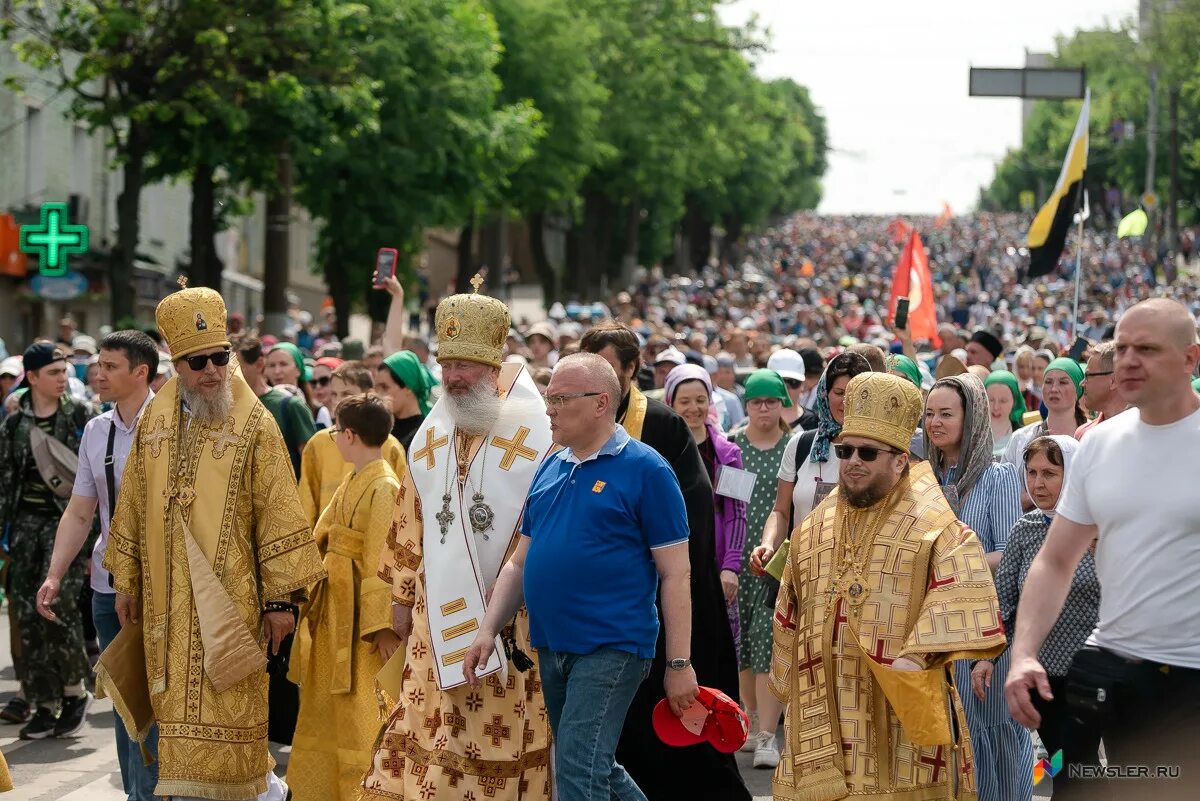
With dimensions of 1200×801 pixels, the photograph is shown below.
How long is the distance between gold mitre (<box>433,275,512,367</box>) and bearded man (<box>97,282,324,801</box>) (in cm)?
79

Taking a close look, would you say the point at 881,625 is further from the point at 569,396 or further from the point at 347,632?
the point at 347,632

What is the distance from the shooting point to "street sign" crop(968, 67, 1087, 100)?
19.8 meters

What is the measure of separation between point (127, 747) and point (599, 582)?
2.42 m

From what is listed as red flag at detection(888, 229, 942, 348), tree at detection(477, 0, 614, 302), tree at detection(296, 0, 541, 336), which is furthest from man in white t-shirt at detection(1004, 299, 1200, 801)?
tree at detection(477, 0, 614, 302)

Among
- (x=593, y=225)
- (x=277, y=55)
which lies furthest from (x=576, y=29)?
(x=277, y=55)

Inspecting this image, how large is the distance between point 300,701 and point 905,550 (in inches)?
126

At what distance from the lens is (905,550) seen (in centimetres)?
651

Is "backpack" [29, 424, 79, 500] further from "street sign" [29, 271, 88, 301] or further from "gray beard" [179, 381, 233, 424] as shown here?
"street sign" [29, 271, 88, 301]

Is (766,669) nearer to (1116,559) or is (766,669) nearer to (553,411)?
(553,411)

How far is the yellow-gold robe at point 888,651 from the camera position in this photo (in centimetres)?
631

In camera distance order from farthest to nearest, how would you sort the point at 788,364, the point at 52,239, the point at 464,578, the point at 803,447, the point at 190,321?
1. the point at 52,239
2. the point at 788,364
3. the point at 803,447
4. the point at 190,321
5. the point at 464,578

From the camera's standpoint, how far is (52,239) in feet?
70.9

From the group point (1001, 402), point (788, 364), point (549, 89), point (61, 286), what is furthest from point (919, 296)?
point (549, 89)

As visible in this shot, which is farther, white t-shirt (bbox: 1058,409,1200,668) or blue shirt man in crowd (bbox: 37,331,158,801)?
blue shirt man in crowd (bbox: 37,331,158,801)
